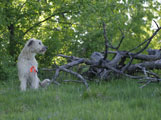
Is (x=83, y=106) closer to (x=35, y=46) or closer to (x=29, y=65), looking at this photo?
(x=29, y=65)

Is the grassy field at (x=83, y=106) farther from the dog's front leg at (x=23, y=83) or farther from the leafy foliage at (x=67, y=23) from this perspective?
the leafy foliage at (x=67, y=23)

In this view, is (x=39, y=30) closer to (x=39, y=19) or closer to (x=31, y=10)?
(x=39, y=19)

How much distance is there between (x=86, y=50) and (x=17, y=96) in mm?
6532

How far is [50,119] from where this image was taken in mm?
3992

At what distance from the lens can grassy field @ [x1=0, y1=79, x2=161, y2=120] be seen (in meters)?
4.21

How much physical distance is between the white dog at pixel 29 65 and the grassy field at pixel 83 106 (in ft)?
2.76

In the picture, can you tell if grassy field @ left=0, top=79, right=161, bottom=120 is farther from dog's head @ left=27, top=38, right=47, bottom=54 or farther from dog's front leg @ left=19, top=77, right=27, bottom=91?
dog's head @ left=27, top=38, right=47, bottom=54

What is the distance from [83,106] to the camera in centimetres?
496

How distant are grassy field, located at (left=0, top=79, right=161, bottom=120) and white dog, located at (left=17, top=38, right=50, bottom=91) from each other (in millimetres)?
842

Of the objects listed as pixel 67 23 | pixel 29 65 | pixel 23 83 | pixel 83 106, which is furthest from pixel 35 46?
pixel 67 23

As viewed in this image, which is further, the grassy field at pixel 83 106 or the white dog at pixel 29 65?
the white dog at pixel 29 65

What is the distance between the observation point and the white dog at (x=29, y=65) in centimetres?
764

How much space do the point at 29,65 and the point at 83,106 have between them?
10.9 ft

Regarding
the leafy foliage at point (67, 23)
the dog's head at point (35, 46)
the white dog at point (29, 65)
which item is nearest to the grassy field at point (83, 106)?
the white dog at point (29, 65)
